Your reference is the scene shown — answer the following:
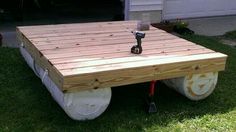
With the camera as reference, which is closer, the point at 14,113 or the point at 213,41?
the point at 14,113

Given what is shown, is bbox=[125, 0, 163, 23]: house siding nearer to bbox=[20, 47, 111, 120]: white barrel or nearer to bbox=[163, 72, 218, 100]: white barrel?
bbox=[163, 72, 218, 100]: white barrel

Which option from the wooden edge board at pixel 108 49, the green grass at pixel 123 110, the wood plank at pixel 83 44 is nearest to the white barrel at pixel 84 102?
the green grass at pixel 123 110

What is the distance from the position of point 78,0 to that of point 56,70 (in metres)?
6.26

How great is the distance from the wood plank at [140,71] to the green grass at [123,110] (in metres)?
0.34

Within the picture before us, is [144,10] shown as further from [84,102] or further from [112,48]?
[84,102]

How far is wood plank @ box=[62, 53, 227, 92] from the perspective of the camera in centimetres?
333

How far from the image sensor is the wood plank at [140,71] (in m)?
3.33

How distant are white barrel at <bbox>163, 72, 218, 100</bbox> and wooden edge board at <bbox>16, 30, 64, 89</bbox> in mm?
1188

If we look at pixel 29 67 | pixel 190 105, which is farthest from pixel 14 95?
pixel 190 105

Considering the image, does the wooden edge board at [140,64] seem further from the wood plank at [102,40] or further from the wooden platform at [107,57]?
the wood plank at [102,40]

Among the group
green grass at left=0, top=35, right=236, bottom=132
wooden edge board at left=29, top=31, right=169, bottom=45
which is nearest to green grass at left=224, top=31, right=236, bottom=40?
green grass at left=0, top=35, right=236, bottom=132

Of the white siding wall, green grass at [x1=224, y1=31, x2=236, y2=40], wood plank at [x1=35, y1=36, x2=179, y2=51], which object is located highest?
the white siding wall

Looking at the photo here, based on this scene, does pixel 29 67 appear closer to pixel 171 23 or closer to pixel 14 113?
pixel 14 113

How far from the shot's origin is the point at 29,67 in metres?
4.77
